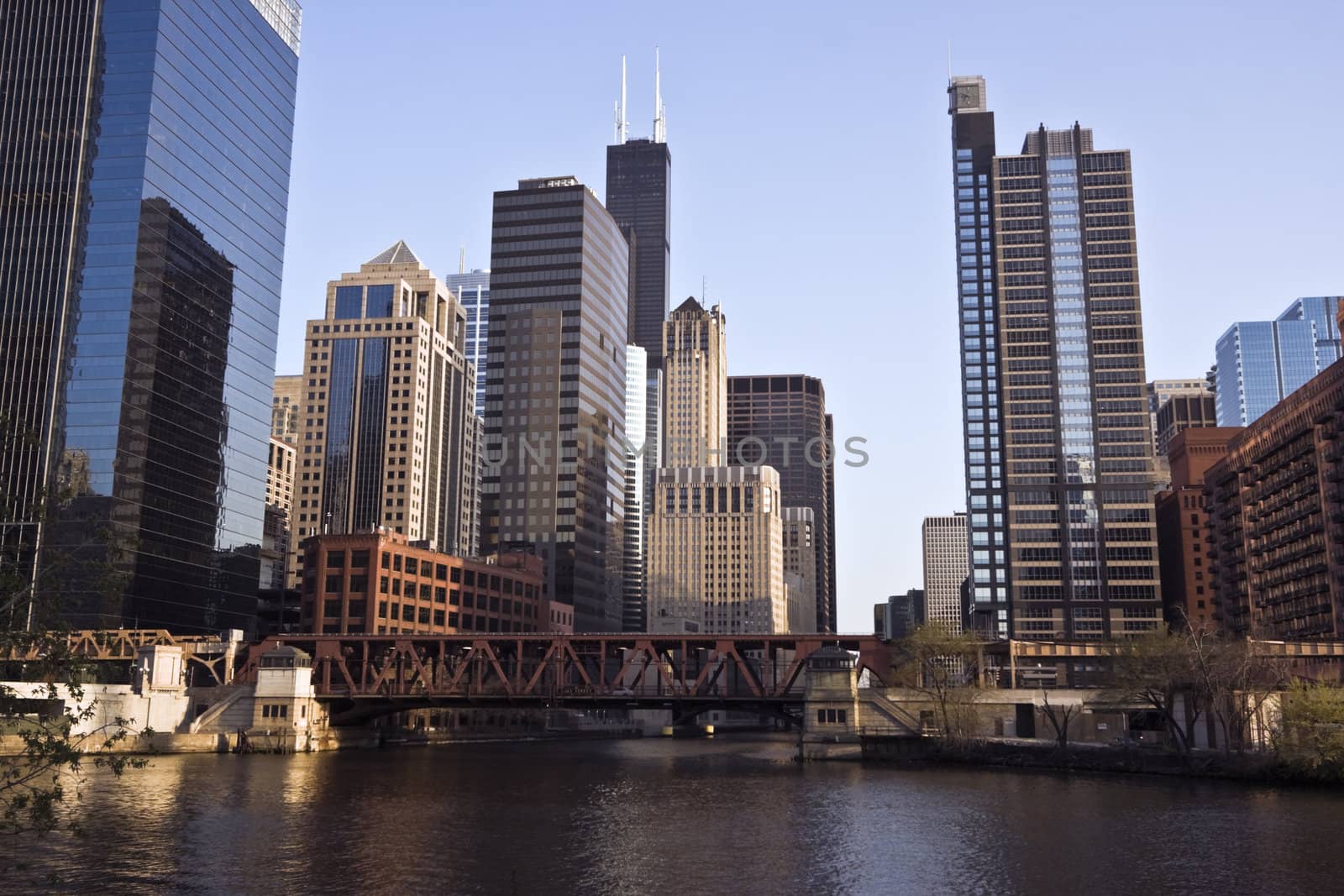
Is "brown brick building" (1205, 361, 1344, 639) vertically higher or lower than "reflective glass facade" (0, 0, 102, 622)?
lower

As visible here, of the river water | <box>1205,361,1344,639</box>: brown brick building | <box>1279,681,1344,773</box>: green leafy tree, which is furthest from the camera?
<box>1205,361,1344,639</box>: brown brick building

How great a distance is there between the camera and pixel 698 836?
67875 mm

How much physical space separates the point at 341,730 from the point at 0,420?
122m

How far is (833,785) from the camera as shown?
95938mm

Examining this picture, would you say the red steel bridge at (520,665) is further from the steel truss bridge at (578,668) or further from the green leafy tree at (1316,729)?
the green leafy tree at (1316,729)

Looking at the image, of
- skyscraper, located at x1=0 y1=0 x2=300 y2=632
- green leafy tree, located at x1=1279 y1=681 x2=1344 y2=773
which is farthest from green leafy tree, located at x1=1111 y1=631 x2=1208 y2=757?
skyscraper, located at x1=0 y1=0 x2=300 y2=632

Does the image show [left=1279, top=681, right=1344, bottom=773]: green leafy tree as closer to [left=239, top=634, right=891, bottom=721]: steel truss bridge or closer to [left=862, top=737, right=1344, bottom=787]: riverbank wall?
[left=862, top=737, right=1344, bottom=787]: riverbank wall

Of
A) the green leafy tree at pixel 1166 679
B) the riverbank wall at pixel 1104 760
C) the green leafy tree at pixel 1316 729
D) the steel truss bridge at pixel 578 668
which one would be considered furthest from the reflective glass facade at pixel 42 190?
the green leafy tree at pixel 1316 729

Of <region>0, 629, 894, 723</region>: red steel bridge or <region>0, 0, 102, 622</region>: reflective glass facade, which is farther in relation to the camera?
<region>0, 0, 102, 622</region>: reflective glass facade

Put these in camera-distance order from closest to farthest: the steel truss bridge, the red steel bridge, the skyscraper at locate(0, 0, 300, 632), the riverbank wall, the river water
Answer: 1. the river water
2. the riverbank wall
3. the steel truss bridge
4. the red steel bridge
5. the skyscraper at locate(0, 0, 300, 632)

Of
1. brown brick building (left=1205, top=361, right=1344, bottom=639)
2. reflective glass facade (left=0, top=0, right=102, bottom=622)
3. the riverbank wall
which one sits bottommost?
the riverbank wall

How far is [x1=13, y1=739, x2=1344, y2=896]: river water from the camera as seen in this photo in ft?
172

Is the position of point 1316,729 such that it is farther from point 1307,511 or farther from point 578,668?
point 1307,511

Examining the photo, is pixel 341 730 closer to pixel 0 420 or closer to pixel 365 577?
pixel 365 577
